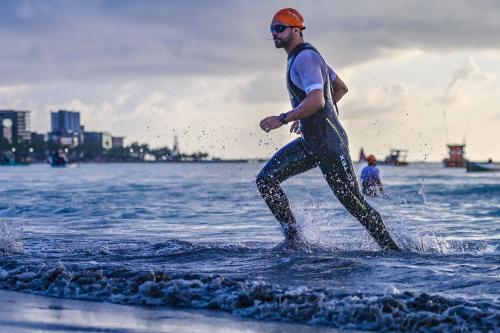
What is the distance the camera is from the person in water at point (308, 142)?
26.4ft

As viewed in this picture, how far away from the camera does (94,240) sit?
34.3 feet

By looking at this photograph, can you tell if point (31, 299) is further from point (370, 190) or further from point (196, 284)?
point (370, 190)

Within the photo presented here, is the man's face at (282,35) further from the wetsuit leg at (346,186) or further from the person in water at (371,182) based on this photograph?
the person in water at (371,182)

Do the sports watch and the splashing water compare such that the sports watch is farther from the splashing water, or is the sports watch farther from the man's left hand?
the splashing water

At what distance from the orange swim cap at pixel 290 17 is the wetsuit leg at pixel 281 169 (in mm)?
1056

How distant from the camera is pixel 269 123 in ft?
24.3

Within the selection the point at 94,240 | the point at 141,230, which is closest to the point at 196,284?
the point at 94,240

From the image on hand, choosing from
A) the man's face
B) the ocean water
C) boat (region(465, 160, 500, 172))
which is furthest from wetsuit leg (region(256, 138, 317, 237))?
boat (region(465, 160, 500, 172))

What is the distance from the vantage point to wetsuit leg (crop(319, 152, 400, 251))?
814 cm

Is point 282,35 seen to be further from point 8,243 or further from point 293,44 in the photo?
point 8,243

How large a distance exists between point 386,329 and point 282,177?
339 cm

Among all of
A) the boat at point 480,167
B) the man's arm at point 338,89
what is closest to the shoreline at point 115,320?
the man's arm at point 338,89

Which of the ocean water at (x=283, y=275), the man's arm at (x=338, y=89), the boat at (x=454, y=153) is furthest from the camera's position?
the boat at (x=454, y=153)

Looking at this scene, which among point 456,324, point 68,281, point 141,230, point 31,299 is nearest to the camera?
point 456,324
